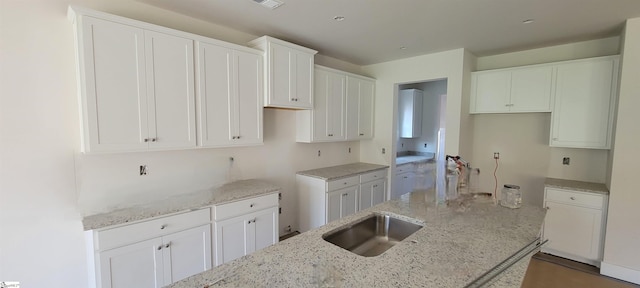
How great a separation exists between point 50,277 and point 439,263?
266cm

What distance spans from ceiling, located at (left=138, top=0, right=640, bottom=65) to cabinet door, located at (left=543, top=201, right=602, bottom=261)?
1911mm

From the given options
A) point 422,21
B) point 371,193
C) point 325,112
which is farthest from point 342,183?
point 422,21

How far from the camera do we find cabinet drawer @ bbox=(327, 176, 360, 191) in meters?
3.42

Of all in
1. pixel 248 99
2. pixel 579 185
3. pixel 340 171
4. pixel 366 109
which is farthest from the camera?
pixel 366 109

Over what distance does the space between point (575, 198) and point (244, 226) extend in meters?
3.53

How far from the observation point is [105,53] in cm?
193

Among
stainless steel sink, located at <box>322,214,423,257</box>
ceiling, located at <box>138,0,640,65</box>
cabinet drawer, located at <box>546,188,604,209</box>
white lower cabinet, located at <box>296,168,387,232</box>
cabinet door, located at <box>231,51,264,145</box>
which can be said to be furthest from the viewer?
white lower cabinet, located at <box>296,168,387,232</box>

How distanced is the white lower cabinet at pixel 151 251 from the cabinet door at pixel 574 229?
371 cm

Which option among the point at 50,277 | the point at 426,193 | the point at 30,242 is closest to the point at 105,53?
the point at 30,242

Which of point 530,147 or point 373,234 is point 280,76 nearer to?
point 373,234

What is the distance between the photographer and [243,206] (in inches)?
102

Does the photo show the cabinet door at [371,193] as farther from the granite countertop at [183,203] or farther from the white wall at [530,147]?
the granite countertop at [183,203]

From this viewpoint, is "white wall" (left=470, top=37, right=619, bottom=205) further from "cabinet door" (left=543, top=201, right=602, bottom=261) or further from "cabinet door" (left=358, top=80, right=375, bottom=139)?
"cabinet door" (left=358, top=80, right=375, bottom=139)

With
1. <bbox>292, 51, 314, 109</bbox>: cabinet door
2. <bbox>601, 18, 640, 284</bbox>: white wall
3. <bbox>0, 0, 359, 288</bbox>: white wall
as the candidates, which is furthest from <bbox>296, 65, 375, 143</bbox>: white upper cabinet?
<bbox>601, 18, 640, 284</bbox>: white wall
